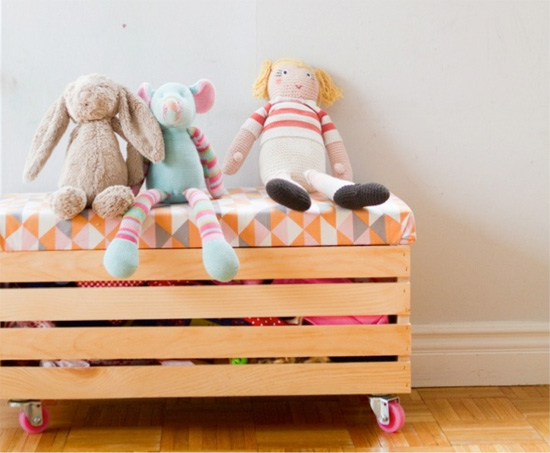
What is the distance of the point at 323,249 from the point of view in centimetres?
158

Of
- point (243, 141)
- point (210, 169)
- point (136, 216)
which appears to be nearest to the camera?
point (136, 216)

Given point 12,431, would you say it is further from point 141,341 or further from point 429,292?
point 429,292

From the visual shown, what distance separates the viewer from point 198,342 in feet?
5.25

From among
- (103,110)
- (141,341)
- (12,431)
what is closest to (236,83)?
(103,110)

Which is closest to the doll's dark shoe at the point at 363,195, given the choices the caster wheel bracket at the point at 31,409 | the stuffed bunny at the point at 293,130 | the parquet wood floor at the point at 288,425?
the stuffed bunny at the point at 293,130

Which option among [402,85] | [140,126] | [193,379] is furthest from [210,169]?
[402,85]

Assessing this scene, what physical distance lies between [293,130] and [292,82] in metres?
0.13

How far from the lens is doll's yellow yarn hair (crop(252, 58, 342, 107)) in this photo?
189cm

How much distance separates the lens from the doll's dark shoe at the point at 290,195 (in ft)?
5.08

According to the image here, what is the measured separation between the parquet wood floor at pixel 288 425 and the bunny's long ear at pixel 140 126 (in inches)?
24.0

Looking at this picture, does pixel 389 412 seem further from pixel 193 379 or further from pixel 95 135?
pixel 95 135

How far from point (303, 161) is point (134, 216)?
45cm

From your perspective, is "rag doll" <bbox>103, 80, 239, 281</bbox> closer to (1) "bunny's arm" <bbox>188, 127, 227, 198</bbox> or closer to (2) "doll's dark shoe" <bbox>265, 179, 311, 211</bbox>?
(1) "bunny's arm" <bbox>188, 127, 227, 198</bbox>

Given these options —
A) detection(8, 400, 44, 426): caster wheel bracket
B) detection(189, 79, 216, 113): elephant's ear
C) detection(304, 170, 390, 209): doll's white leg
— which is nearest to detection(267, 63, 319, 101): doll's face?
detection(189, 79, 216, 113): elephant's ear
